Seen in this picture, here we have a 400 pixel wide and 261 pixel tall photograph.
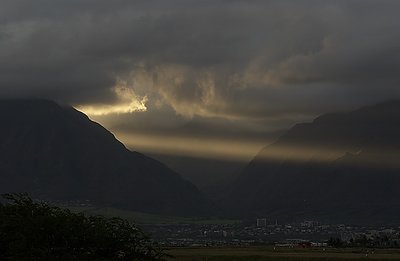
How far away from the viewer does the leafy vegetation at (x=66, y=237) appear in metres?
67.2

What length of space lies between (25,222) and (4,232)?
329cm

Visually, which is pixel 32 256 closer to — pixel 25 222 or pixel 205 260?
pixel 25 222

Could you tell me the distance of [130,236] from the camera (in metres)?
71.8

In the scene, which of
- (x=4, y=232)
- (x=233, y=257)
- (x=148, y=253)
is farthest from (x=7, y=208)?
(x=233, y=257)

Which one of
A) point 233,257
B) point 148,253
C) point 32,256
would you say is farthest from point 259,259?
point 32,256

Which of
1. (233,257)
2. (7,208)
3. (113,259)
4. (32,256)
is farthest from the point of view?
(233,257)

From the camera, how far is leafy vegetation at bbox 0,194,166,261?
67.2 metres

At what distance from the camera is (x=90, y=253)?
68.9 metres

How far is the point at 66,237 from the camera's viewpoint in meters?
68.9

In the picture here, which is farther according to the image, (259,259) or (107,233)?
(259,259)

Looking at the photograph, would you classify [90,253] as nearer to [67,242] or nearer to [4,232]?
[67,242]

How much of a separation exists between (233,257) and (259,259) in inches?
272

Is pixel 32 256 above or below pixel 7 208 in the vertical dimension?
below

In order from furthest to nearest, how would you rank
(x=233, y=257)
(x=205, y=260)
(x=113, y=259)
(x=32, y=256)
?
1. (x=233, y=257)
2. (x=205, y=260)
3. (x=113, y=259)
4. (x=32, y=256)
